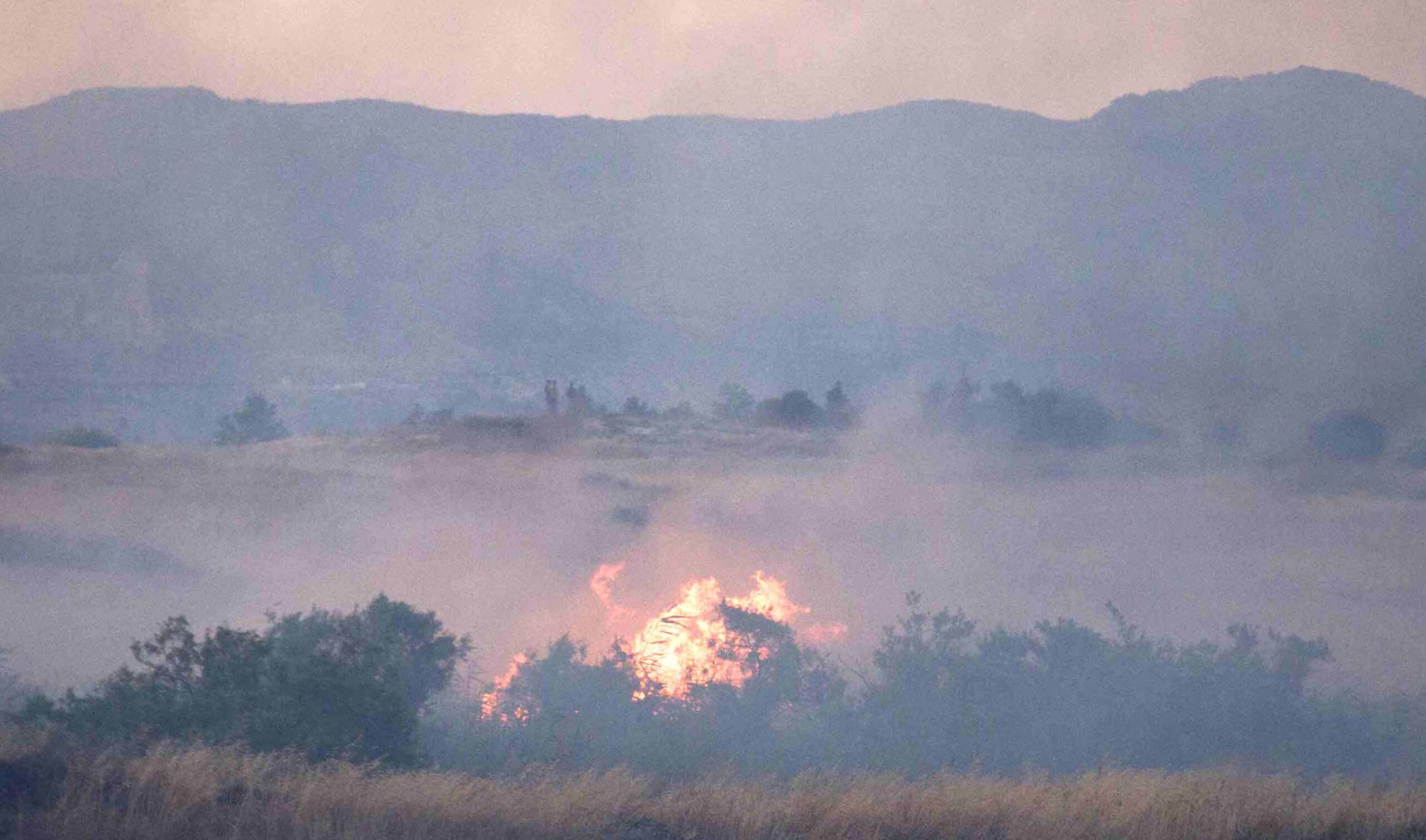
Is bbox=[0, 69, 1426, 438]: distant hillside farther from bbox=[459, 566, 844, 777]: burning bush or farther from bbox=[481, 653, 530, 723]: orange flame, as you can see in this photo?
bbox=[481, 653, 530, 723]: orange flame

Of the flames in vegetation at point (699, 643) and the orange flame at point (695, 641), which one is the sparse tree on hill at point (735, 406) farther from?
the flames in vegetation at point (699, 643)

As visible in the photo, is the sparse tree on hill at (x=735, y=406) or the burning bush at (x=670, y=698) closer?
the burning bush at (x=670, y=698)

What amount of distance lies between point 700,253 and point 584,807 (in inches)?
1766

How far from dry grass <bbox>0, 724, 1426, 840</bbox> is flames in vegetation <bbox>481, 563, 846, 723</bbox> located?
574cm

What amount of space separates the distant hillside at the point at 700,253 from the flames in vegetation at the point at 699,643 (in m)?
15.4

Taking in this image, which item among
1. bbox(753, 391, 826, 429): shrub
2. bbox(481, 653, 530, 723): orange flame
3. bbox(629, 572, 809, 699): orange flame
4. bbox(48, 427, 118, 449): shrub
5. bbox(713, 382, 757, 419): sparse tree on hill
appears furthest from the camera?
bbox(713, 382, 757, 419): sparse tree on hill

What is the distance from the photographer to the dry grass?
7.96m

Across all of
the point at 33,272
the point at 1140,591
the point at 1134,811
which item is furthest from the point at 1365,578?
the point at 33,272

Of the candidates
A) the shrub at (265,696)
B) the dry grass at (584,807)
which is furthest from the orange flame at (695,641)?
the dry grass at (584,807)

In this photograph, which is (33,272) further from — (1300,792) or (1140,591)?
(1300,792)

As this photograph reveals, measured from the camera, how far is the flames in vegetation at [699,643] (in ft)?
54.4

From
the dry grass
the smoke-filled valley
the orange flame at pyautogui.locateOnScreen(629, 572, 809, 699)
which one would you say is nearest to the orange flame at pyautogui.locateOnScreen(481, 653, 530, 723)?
the smoke-filled valley

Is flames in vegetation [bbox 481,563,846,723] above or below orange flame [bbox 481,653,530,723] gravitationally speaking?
above

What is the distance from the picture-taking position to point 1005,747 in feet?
53.1
